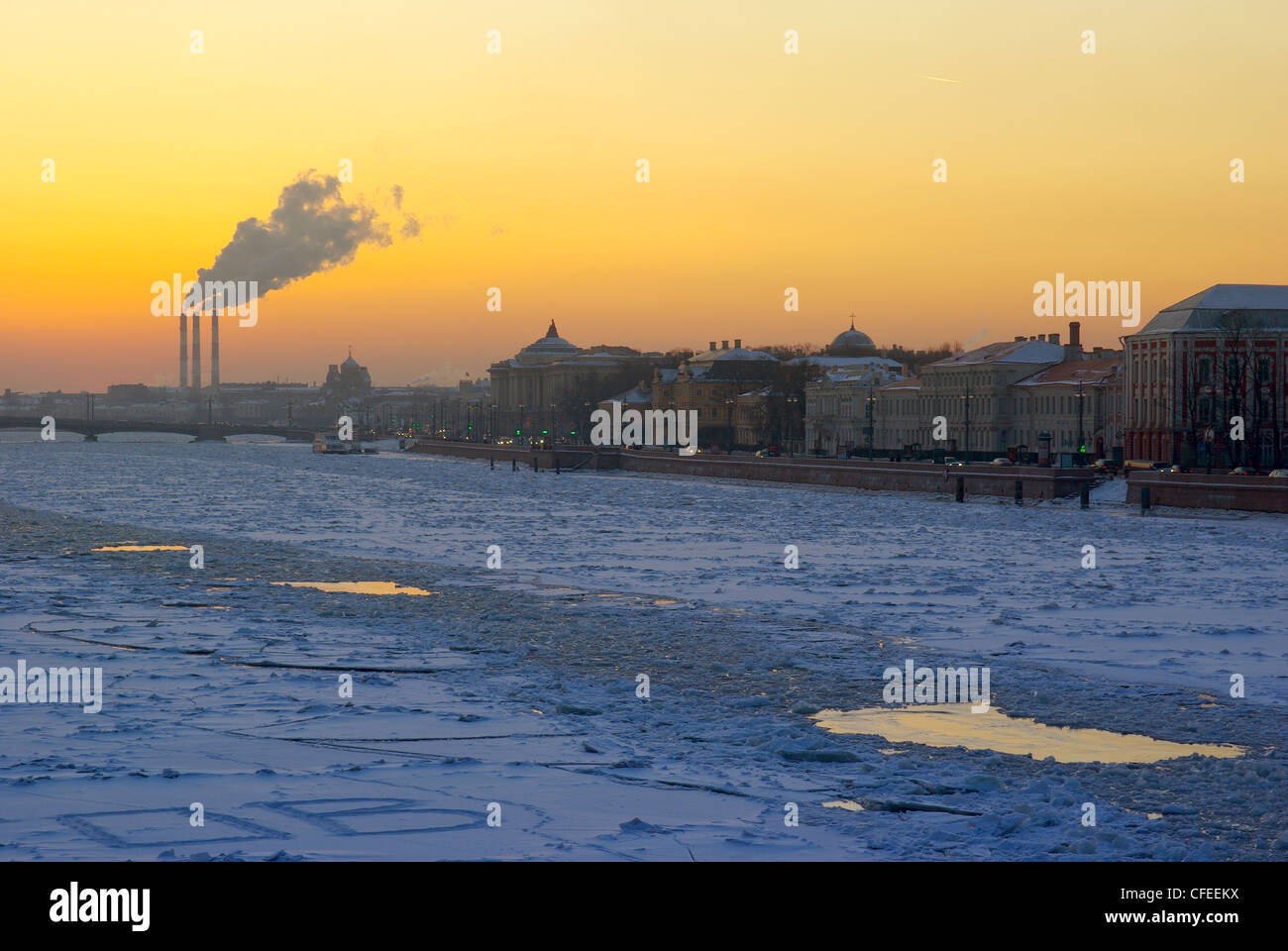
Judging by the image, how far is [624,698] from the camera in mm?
9977

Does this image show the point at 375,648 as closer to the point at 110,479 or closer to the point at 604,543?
the point at 604,543

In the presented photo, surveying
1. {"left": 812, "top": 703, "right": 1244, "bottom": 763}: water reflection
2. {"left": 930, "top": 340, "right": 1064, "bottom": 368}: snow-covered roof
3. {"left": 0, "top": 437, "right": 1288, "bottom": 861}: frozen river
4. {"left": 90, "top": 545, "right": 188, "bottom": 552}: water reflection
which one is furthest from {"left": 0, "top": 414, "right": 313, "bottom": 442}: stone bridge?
{"left": 812, "top": 703, "right": 1244, "bottom": 763}: water reflection

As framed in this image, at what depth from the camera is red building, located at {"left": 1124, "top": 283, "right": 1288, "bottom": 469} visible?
168 feet

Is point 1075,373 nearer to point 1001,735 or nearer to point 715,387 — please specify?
point 715,387

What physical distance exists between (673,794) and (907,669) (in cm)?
428

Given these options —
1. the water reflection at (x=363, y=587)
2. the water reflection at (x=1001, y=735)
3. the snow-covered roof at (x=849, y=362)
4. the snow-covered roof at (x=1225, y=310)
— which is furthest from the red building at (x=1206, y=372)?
the water reflection at (x=1001, y=735)

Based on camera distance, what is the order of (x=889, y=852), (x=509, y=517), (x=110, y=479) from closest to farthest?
(x=889, y=852)
(x=509, y=517)
(x=110, y=479)

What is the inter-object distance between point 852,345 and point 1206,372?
56503mm

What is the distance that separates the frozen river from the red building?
30.0 meters

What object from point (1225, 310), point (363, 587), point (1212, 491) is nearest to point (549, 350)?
point (1225, 310)

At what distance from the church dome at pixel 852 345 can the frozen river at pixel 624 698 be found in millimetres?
89416

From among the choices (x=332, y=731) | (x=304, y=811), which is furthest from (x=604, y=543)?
(x=304, y=811)

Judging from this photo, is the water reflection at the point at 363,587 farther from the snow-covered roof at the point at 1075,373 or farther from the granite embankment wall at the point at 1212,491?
the snow-covered roof at the point at 1075,373

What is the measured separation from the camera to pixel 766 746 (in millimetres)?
8422
